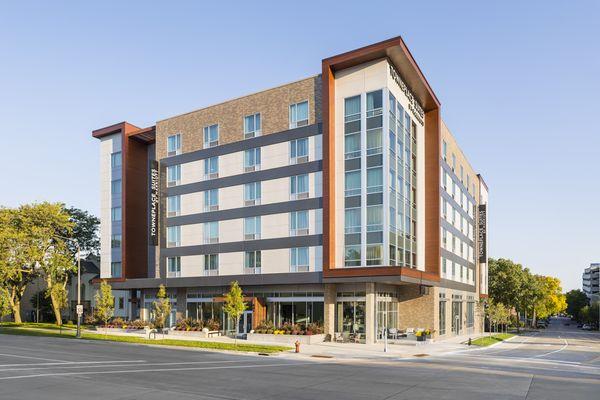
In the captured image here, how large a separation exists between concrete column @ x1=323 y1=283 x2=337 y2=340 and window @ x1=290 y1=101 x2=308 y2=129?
14504 millimetres

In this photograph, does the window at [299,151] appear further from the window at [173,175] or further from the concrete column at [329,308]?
the window at [173,175]

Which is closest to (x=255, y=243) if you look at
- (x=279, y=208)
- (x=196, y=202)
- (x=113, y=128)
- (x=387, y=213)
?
(x=279, y=208)

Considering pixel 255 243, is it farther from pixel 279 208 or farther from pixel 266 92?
pixel 266 92

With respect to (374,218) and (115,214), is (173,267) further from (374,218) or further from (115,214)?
(374,218)

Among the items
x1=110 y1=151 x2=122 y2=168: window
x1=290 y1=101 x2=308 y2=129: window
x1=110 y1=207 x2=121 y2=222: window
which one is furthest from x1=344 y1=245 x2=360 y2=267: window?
x1=110 y1=151 x2=122 y2=168: window

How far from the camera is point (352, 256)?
145ft

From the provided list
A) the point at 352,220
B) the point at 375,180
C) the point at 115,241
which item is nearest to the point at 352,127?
the point at 375,180

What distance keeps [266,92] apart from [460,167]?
3118 cm

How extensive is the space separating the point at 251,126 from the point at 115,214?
861 inches

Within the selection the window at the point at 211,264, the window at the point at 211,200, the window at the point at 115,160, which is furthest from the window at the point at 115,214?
the window at the point at 211,264

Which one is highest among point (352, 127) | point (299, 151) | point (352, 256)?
point (352, 127)

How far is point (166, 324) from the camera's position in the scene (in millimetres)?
55250

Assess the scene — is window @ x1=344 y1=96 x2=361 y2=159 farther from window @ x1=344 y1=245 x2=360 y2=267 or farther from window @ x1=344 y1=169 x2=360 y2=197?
window @ x1=344 y1=245 x2=360 y2=267

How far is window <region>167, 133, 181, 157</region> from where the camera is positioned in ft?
187
